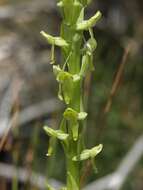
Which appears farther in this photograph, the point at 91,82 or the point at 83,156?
the point at 91,82

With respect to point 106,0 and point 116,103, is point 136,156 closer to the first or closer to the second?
point 116,103

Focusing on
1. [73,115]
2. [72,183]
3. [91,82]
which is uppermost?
[73,115]

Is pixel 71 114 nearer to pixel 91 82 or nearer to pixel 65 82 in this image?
pixel 65 82

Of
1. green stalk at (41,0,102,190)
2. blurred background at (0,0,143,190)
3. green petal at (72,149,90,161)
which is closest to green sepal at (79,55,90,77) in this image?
green stalk at (41,0,102,190)

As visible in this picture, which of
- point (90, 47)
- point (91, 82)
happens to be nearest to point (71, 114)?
point (90, 47)

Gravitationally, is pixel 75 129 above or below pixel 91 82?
above

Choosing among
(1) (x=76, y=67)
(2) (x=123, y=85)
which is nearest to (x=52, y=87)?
(2) (x=123, y=85)
